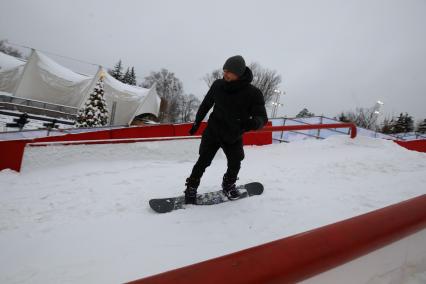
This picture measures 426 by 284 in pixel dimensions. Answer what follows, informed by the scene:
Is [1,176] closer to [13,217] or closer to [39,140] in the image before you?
[39,140]

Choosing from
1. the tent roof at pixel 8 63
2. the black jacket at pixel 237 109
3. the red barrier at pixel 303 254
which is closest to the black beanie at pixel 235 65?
the black jacket at pixel 237 109

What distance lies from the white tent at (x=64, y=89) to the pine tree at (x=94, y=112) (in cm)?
700

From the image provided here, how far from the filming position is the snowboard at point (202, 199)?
346 centimetres

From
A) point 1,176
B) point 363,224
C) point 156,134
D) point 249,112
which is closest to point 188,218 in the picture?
point 249,112

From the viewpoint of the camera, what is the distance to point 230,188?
3875 millimetres

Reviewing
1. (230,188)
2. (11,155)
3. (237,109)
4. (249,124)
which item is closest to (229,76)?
(237,109)

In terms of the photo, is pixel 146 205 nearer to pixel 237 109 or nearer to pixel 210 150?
pixel 210 150

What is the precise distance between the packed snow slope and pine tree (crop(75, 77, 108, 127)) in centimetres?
1159

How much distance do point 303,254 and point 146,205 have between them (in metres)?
3.09

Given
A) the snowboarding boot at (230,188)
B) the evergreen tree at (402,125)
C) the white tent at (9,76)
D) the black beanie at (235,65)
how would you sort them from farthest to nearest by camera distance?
the evergreen tree at (402,125), the white tent at (9,76), the snowboarding boot at (230,188), the black beanie at (235,65)

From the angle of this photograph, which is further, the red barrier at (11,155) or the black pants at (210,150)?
the red barrier at (11,155)

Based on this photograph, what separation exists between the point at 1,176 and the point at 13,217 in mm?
1938

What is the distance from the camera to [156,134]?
8.40 meters

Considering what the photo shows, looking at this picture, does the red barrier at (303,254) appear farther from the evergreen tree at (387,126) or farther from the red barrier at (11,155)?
the evergreen tree at (387,126)
